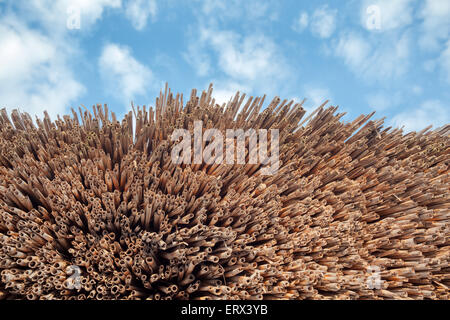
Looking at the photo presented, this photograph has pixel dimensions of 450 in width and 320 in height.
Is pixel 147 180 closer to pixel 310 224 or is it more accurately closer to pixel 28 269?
pixel 28 269

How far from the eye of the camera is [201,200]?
165 cm

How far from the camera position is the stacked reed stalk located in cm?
151

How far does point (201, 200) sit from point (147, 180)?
29 centimetres

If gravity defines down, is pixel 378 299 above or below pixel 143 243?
below

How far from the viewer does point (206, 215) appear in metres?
1.64

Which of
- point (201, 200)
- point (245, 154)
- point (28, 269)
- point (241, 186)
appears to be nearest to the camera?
point (28, 269)

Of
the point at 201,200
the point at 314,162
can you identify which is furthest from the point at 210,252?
the point at 314,162

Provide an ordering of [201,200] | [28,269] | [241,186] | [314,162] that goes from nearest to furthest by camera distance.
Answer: [28,269]
[201,200]
[241,186]
[314,162]

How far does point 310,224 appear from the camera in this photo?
181cm

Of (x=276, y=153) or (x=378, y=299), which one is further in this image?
(x=276, y=153)

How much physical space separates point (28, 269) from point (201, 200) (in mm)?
817

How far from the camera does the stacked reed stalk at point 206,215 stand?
4.94 feet
